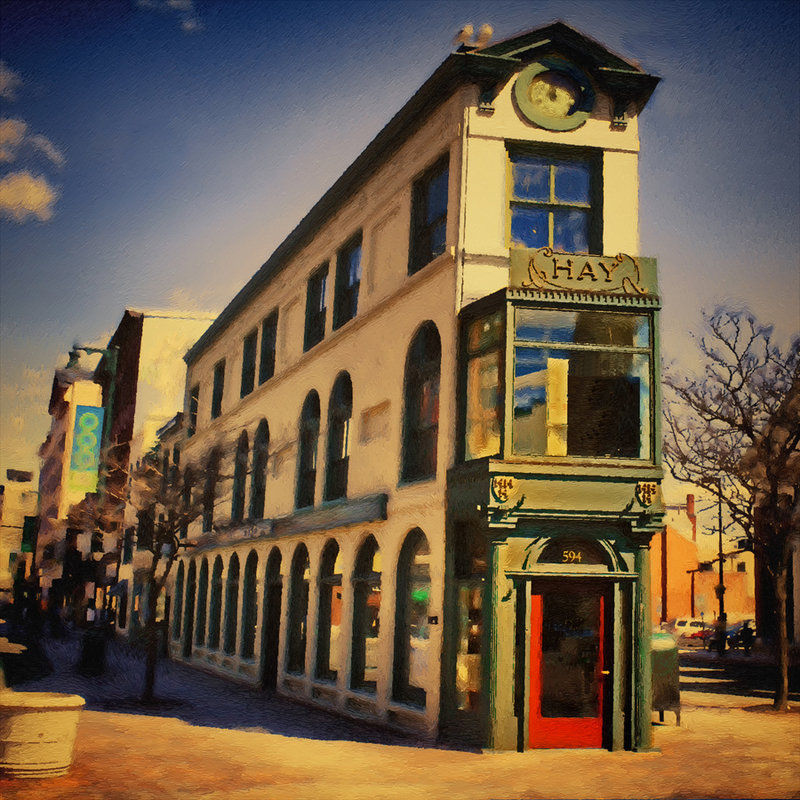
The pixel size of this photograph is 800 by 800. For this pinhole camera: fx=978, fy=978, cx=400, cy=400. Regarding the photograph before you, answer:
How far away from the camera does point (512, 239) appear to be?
659 inches

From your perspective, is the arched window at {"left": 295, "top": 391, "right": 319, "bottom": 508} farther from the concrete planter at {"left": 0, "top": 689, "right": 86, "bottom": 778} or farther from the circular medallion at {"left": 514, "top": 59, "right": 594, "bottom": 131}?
the concrete planter at {"left": 0, "top": 689, "right": 86, "bottom": 778}

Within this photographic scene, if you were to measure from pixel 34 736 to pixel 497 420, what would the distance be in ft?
25.9

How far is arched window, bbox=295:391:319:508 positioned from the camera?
23.6 metres

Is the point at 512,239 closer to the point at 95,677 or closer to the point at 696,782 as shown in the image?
the point at 696,782

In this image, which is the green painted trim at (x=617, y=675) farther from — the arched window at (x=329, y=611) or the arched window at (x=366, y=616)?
the arched window at (x=329, y=611)

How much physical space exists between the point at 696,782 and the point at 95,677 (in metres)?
17.8

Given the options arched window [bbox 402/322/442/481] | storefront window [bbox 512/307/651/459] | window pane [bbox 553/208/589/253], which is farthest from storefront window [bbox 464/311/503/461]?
window pane [bbox 553/208/589/253]

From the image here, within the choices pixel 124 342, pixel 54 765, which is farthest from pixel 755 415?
pixel 124 342

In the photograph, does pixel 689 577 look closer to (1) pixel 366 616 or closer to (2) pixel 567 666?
(1) pixel 366 616

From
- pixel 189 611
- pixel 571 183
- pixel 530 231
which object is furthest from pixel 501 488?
pixel 189 611

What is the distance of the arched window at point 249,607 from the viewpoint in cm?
2645

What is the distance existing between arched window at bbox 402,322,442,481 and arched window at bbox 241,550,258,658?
9.98m

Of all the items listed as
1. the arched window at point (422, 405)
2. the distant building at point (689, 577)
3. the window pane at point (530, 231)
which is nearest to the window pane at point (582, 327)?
the window pane at point (530, 231)

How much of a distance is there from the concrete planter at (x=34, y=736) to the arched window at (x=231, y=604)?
16408 mm
